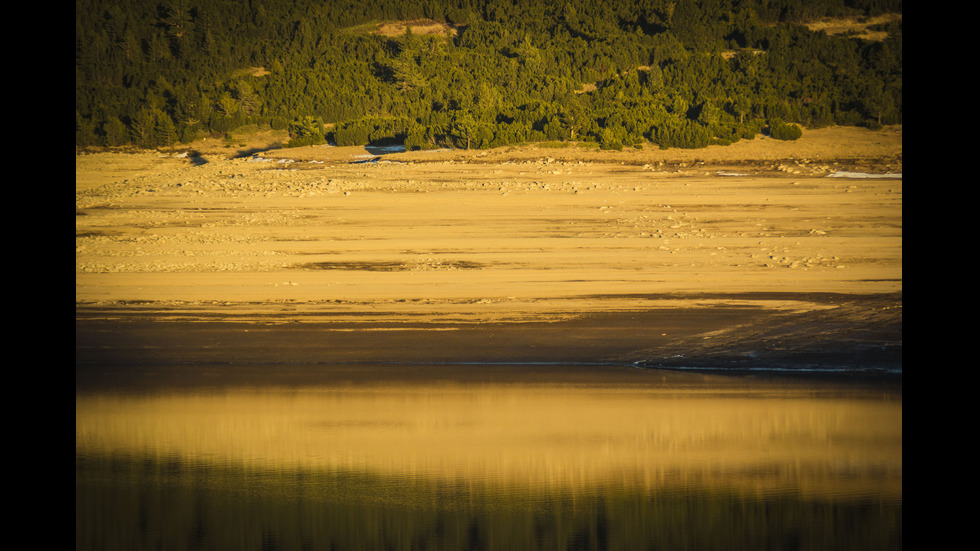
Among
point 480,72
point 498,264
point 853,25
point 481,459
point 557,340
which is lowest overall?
point 481,459

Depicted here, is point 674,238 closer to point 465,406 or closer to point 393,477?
point 465,406

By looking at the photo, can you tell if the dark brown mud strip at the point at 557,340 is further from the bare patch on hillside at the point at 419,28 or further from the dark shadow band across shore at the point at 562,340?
the bare patch on hillside at the point at 419,28

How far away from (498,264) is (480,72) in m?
18.2

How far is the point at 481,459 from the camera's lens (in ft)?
23.5

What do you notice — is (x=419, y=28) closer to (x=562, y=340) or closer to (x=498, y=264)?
(x=498, y=264)

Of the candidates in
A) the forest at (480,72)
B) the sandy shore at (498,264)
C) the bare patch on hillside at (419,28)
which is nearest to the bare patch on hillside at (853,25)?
the forest at (480,72)

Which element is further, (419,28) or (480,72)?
(419,28)

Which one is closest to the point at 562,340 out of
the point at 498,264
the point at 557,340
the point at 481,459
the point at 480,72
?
the point at 557,340

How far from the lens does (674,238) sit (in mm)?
14281

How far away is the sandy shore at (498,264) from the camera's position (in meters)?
10.3

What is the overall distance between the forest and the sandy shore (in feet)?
13.6

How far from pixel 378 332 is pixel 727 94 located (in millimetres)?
19213

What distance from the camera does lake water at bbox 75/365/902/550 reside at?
6.03 m
